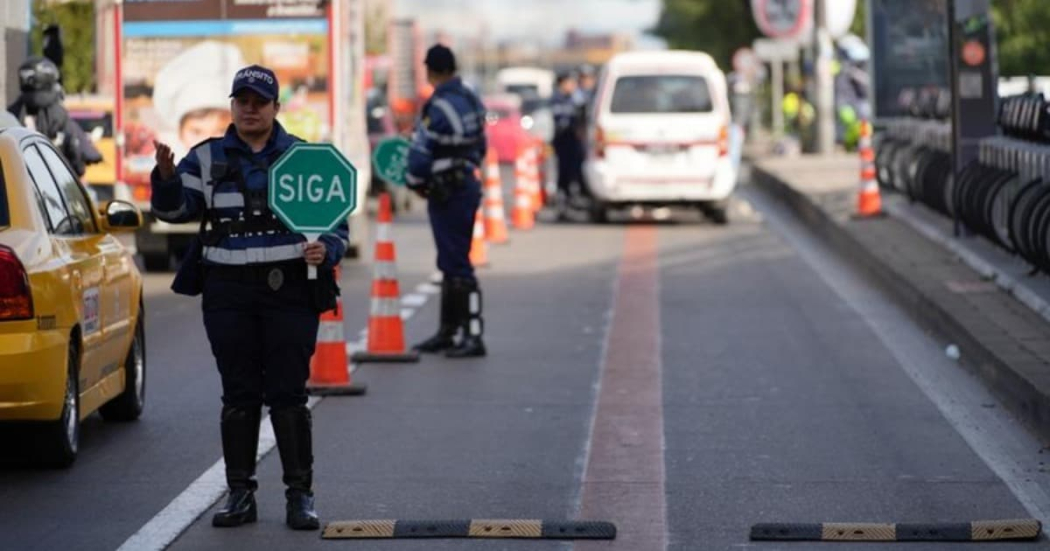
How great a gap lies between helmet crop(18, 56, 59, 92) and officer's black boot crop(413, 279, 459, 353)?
351 centimetres

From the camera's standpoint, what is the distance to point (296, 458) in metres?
9.19

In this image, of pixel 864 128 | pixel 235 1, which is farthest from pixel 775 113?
pixel 235 1

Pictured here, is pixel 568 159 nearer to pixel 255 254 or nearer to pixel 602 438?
pixel 602 438

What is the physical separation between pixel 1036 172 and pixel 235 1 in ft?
27.5

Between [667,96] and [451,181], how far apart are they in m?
14.2

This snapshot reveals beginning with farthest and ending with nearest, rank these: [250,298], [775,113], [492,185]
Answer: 1. [775,113]
2. [492,185]
3. [250,298]

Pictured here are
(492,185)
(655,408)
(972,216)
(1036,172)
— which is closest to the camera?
(655,408)

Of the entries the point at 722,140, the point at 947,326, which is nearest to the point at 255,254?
the point at 947,326

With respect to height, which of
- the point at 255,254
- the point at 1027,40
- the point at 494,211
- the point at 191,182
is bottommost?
the point at 494,211

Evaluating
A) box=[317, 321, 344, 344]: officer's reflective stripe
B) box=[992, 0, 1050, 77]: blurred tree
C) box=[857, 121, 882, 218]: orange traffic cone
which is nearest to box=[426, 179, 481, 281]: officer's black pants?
box=[317, 321, 344, 344]: officer's reflective stripe

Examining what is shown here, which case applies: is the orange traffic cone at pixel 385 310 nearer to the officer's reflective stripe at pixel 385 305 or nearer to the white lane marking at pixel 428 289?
the officer's reflective stripe at pixel 385 305

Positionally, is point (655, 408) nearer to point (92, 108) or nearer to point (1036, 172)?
point (1036, 172)

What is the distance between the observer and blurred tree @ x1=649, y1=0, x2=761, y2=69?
64.4 metres

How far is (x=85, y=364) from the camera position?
1073 centimetres
